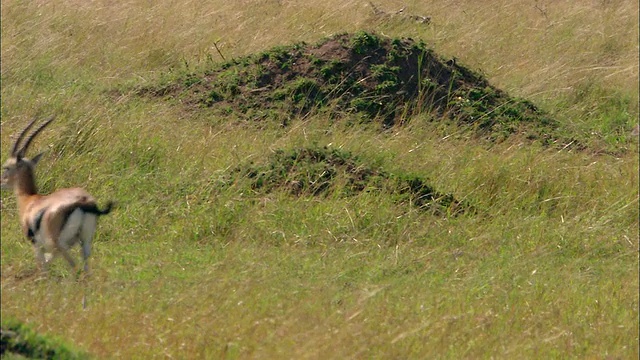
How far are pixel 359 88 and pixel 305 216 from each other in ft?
9.89

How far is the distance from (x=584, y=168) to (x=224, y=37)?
204 inches

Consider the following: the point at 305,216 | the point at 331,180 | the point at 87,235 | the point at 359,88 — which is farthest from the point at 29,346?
the point at 359,88

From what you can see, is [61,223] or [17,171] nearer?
[61,223]

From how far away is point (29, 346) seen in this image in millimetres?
4906

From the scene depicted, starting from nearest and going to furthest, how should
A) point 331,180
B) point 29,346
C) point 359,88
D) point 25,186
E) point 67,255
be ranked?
point 29,346
point 67,255
point 25,186
point 331,180
point 359,88

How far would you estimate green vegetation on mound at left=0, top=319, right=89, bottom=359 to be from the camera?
4.86 metres

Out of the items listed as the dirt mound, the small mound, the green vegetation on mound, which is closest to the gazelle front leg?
the green vegetation on mound

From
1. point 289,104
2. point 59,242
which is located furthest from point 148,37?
point 59,242

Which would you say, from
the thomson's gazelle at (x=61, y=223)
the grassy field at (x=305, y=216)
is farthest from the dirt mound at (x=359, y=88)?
the thomson's gazelle at (x=61, y=223)

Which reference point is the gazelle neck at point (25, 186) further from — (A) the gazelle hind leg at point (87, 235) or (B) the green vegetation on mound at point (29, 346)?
(B) the green vegetation on mound at point (29, 346)

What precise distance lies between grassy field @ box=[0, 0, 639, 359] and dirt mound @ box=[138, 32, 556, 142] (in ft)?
0.77

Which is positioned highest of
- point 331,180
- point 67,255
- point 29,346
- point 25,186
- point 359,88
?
point 29,346

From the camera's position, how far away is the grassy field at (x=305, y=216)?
18.8ft

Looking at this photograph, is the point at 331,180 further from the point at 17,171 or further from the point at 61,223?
the point at 61,223
